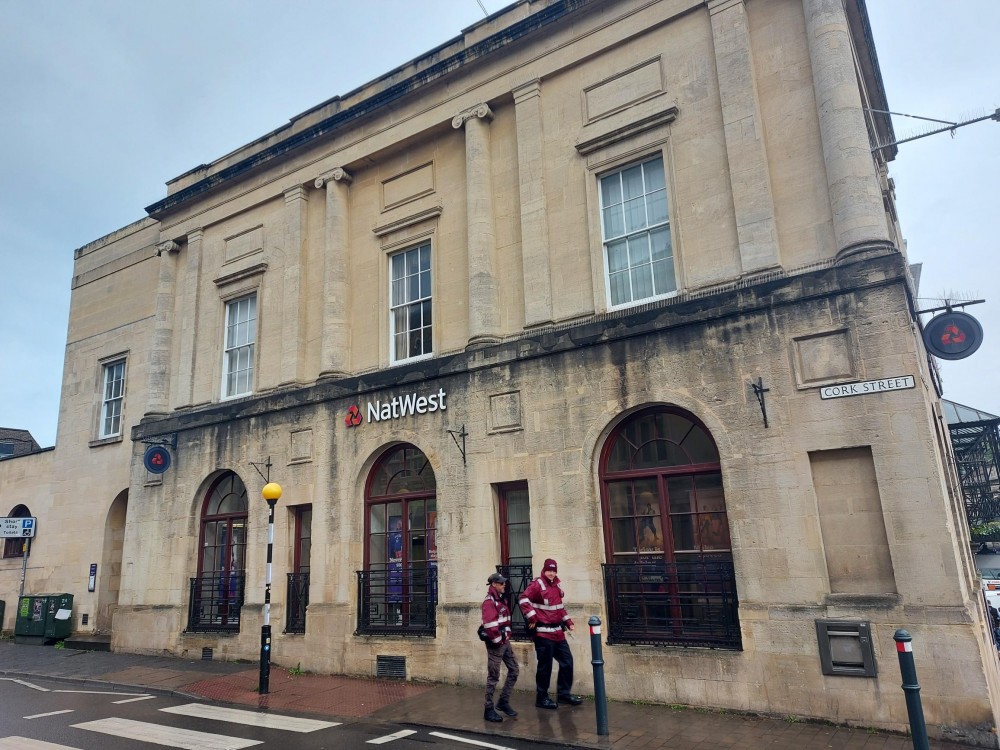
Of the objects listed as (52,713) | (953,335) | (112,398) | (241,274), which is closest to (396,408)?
(241,274)

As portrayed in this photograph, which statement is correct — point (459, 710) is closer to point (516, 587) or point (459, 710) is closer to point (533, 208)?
point (516, 587)

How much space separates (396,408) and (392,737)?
244 inches

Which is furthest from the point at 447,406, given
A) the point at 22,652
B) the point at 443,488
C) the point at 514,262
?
the point at 22,652

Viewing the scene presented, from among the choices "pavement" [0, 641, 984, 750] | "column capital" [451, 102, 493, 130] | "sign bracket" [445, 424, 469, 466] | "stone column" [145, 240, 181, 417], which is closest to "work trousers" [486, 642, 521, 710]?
"pavement" [0, 641, 984, 750]

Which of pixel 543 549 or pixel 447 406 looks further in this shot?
pixel 447 406

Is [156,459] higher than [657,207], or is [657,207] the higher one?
[657,207]

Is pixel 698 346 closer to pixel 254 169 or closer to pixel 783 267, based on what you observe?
pixel 783 267

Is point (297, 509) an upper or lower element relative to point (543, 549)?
upper

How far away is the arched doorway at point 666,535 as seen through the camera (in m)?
9.87

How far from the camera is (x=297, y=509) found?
14719mm

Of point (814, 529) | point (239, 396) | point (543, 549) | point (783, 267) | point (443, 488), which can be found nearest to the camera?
point (814, 529)

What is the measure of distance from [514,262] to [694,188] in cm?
344

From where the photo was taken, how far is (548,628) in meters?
9.41

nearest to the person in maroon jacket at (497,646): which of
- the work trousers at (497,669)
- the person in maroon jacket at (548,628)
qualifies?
the work trousers at (497,669)
